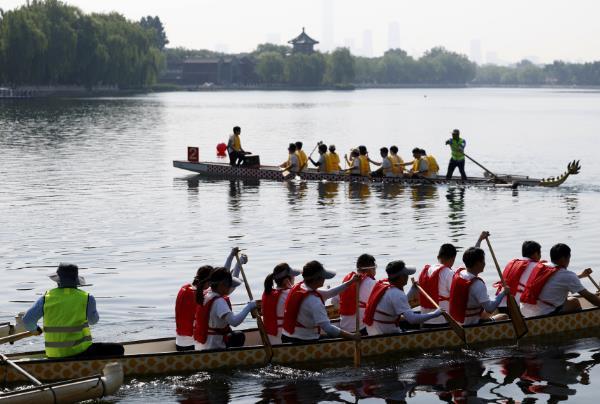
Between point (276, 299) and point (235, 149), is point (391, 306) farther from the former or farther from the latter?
point (235, 149)

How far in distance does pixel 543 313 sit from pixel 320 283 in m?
4.56

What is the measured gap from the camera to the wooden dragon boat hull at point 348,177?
130ft

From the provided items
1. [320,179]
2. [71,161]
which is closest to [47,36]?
[71,161]

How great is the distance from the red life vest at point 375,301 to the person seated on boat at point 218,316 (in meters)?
2.02

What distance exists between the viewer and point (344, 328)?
16734 millimetres

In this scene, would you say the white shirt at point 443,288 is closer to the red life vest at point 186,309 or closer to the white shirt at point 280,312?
the white shirt at point 280,312

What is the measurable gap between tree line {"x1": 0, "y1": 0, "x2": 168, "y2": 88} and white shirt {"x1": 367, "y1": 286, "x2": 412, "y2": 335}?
111 meters

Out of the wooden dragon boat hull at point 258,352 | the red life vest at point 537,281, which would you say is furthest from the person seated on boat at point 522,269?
the wooden dragon boat hull at point 258,352

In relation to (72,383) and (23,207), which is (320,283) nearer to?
(72,383)

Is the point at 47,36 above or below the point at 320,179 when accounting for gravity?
above

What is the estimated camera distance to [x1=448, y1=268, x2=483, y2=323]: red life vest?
16781 mm

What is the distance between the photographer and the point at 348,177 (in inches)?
1620

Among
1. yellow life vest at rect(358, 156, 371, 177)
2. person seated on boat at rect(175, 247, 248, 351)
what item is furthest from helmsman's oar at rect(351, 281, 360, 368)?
yellow life vest at rect(358, 156, 371, 177)

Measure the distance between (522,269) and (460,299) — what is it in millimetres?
1493
